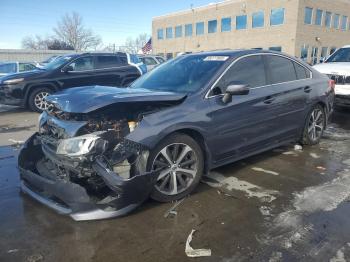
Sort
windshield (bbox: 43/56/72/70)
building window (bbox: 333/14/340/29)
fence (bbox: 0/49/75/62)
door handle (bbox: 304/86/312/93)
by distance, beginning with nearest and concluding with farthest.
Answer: door handle (bbox: 304/86/312/93) < windshield (bbox: 43/56/72/70) < fence (bbox: 0/49/75/62) < building window (bbox: 333/14/340/29)

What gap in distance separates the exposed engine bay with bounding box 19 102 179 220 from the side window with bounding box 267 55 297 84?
214cm

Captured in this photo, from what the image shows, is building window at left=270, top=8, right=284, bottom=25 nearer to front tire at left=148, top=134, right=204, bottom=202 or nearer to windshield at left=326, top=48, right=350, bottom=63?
windshield at left=326, top=48, right=350, bottom=63

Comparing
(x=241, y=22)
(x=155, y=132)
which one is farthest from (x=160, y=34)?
(x=155, y=132)

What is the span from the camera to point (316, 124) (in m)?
6.15

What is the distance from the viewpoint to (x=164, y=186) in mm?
3842

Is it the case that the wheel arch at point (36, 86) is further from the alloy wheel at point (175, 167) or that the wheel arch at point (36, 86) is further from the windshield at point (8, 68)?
the alloy wheel at point (175, 167)

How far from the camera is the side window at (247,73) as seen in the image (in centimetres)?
444

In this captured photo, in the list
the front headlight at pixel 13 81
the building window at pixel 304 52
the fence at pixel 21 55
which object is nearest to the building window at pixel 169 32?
the fence at pixel 21 55

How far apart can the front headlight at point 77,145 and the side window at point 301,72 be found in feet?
12.3

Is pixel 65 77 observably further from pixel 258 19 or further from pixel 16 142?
pixel 258 19

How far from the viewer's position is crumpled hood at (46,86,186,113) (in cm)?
350

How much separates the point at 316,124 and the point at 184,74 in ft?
9.49

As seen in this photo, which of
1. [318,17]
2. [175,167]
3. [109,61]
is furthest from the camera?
[318,17]

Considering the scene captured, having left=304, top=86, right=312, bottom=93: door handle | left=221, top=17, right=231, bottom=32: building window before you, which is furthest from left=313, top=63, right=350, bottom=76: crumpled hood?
left=221, top=17, right=231, bottom=32: building window
